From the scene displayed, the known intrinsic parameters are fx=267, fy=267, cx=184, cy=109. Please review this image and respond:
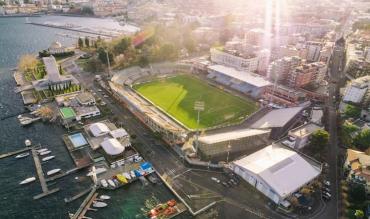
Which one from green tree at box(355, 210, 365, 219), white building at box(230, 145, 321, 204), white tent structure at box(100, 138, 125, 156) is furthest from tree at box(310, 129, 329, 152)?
white tent structure at box(100, 138, 125, 156)

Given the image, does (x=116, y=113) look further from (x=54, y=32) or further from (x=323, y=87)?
(x=54, y=32)

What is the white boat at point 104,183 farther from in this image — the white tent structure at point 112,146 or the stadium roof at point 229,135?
the stadium roof at point 229,135

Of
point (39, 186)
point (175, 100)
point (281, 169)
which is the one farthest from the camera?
point (175, 100)

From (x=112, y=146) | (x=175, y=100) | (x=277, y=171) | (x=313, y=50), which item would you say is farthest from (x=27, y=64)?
(x=313, y=50)

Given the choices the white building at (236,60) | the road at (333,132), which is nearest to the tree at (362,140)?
the road at (333,132)

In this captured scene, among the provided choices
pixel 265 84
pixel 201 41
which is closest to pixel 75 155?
pixel 265 84

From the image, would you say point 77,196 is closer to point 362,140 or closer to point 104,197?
point 104,197
